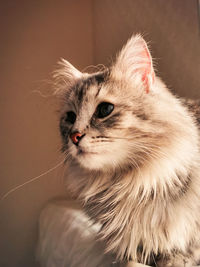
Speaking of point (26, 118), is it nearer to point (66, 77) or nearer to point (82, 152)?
point (66, 77)

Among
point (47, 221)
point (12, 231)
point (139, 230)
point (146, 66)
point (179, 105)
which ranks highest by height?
point (146, 66)

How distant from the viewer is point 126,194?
0.90 meters

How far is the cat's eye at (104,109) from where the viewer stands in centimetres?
91

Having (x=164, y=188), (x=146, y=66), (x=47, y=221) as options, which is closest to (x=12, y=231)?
(x=47, y=221)

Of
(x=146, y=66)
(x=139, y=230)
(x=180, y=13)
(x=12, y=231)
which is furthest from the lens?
(x=12, y=231)

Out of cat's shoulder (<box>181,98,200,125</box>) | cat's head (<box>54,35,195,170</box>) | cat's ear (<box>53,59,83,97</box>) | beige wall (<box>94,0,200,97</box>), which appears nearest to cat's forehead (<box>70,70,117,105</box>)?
cat's head (<box>54,35,195,170</box>)

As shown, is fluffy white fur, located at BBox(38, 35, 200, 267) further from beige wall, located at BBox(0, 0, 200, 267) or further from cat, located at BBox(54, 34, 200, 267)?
beige wall, located at BBox(0, 0, 200, 267)

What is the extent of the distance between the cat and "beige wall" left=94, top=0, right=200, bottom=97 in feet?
1.29

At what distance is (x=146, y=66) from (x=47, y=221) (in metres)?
0.87

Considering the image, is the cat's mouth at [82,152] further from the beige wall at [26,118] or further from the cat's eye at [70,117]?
the beige wall at [26,118]

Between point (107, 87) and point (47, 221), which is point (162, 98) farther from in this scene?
point (47, 221)

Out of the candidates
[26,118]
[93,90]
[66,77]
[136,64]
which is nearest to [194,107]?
[136,64]

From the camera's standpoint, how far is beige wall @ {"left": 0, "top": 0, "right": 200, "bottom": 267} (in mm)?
1436

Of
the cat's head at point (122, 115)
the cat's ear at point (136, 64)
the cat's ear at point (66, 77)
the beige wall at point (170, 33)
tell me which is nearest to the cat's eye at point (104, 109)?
the cat's head at point (122, 115)
